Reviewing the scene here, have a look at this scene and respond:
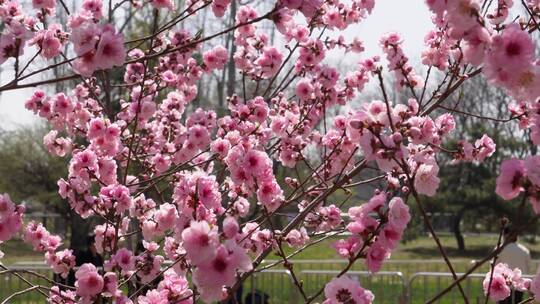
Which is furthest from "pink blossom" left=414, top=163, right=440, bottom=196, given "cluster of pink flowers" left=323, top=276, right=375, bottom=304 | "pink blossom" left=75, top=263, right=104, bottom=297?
"pink blossom" left=75, top=263, right=104, bottom=297

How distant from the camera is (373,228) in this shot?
2.18m

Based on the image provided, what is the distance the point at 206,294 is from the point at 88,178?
2.08m

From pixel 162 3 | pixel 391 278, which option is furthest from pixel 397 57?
pixel 391 278

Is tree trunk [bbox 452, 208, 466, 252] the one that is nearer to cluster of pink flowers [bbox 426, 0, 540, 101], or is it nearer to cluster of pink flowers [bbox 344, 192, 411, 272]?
cluster of pink flowers [bbox 344, 192, 411, 272]

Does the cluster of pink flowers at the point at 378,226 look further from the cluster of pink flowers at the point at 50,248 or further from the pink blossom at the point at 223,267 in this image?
the cluster of pink flowers at the point at 50,248

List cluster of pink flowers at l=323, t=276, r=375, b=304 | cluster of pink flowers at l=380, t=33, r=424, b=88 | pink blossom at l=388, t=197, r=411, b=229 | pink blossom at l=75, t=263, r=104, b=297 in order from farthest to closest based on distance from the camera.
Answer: cluster of pink flowers at l=380, t=33, r=424, b=88
pink blossom at l=75, t=263, r=104, b=297
cluster of pink flowers at l=323, t=276, r=375, b=304
pink blossom at l=388, t=197, r=411, b=229

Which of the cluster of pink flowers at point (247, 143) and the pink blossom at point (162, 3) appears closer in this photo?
the cluster of pink flowers at point (247, 143)

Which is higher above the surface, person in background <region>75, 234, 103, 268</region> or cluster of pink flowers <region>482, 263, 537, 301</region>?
person in background <region>75, 234, 103, 268</region>

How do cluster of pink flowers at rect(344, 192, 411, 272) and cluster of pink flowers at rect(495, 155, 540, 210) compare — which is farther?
cluster of pink flowers at rect(344, 192, 411, 272)

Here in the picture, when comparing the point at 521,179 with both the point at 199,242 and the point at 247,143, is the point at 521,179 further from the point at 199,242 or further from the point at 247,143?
the point at 247,143

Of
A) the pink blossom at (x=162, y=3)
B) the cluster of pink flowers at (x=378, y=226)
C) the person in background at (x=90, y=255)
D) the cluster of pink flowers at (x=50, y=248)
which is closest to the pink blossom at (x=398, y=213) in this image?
the cluster of pink flowers at (x=378, y=226)

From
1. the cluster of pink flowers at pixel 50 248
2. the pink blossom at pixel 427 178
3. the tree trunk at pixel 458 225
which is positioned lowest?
the pink blossom at pixel 427 178

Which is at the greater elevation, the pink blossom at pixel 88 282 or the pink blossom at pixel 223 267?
the pink blossom at pixel 88 282

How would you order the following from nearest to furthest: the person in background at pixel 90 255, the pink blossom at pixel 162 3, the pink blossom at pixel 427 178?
the pink blossom at pixel 427 178 < the pink blossom at pixel 162 3 < the person in background at pixel 90 255
